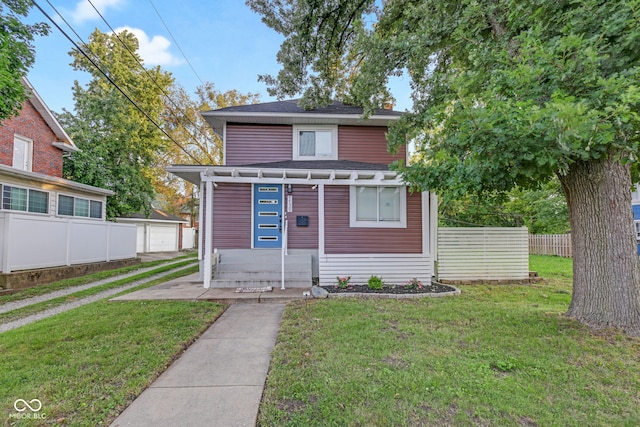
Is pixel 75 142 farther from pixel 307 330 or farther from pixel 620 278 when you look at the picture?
pixel 620 278

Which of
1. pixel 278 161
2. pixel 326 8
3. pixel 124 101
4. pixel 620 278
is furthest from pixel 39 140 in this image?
pixel 620 278

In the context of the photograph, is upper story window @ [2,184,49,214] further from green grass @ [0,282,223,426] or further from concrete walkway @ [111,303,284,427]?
concrete walkway @ [111,303,284,427]

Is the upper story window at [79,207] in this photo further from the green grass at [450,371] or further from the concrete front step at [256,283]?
the green grass at [450,371]

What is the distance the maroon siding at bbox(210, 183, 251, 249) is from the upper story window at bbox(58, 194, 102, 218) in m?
7.49

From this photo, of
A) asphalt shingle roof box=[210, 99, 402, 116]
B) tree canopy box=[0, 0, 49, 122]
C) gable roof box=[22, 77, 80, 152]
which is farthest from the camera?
gable roof box=[22, 77, 80, 152]

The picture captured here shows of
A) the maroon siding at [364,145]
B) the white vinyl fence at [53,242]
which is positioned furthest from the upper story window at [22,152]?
the maroon siding at [364,145]

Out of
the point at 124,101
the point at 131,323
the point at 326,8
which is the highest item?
the point at 124,101

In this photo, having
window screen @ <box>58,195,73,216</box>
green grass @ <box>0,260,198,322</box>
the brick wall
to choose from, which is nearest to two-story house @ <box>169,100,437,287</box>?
green grass @ <box>0,260,198,322</box>

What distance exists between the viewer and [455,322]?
427 cm

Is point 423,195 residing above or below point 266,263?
above

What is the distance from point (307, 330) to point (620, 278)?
13.9 feet

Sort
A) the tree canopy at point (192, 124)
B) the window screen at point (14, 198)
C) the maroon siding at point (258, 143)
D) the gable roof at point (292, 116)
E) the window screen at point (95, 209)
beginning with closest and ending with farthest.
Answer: the gable roof at point (292, 116) → the maroon siding at point (258, 143) → the window screen at point (14, 198) → the window screen at point (95, 209) → the tree canopy at point (192, 124)

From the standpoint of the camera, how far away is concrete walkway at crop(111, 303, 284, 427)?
214 cm

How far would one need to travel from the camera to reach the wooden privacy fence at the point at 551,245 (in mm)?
13703
